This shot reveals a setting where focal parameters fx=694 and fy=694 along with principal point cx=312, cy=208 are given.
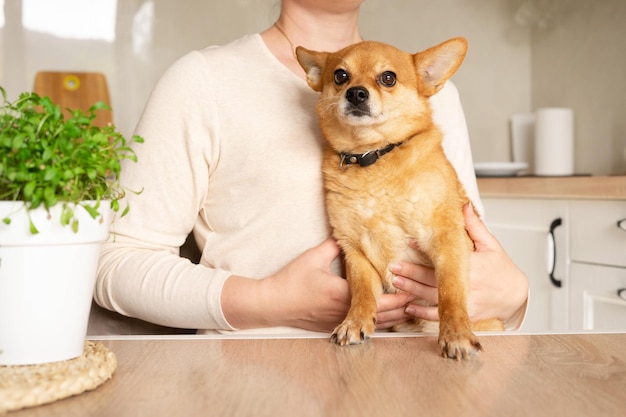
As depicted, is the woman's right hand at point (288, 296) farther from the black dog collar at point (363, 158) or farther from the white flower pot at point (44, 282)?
the white flower pot at point (44, 282)

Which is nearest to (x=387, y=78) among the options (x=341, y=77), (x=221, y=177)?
(x=341, y=77)

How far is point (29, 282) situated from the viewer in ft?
2.00

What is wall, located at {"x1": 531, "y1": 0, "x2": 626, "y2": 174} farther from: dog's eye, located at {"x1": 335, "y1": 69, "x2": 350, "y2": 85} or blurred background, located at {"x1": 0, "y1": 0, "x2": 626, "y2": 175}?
dog's eye, located at {"x1": 335, "y1": 69, "x2": 350, "y2": 85}

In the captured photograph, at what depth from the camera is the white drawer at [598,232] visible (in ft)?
6.94

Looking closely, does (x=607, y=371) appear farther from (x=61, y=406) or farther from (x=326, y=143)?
(x=326, y=143)

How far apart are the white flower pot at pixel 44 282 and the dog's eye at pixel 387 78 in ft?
2.43

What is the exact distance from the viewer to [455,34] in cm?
349

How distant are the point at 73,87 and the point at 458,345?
2.83m

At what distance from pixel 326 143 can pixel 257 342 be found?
0.56 meters

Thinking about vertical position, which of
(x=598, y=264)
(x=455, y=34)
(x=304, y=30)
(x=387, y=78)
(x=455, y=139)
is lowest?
(x=598, y=264)

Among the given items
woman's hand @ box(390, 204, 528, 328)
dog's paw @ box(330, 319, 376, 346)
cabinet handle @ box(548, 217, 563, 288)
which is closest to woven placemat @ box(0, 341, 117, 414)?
dog's paw @ box(330, 319, 376, 346)

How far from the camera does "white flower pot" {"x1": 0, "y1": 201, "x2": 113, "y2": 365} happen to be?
60 cm

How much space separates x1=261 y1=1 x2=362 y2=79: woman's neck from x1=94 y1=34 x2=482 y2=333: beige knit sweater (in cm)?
9

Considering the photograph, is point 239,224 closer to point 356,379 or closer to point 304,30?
point 304,30
